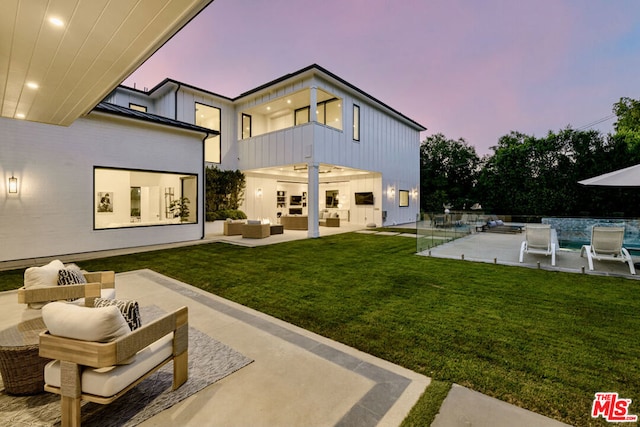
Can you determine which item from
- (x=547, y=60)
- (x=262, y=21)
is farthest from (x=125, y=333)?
(x=547, y=60)

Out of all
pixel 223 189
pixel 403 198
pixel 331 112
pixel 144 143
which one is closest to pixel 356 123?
pixel 331 112

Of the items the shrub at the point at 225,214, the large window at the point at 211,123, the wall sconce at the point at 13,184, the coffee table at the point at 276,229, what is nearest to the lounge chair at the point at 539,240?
the coffee table at the point at 276,229

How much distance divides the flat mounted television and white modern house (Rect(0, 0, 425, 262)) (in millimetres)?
60

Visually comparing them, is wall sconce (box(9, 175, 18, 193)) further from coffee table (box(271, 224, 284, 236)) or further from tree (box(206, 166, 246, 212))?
coffee table (box(271, 224, 284, 236))

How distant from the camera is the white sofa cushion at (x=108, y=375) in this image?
5.81ft

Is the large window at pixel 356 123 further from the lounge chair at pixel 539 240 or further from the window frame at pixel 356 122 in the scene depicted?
the lounge chair at pixel 539 240

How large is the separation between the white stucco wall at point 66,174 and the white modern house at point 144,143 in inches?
1.1

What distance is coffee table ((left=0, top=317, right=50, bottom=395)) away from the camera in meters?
2.06

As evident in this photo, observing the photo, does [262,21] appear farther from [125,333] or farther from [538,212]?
[125,333]

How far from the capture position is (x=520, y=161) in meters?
18.9

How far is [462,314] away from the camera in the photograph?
3781 mm

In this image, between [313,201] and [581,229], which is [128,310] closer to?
[313,201]

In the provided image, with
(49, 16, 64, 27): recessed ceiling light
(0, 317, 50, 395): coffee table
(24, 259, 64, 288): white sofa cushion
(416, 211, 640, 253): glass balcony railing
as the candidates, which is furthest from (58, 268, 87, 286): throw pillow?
(416, 211, 640, 253): glass balcony railing

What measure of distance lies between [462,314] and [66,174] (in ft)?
32.7
